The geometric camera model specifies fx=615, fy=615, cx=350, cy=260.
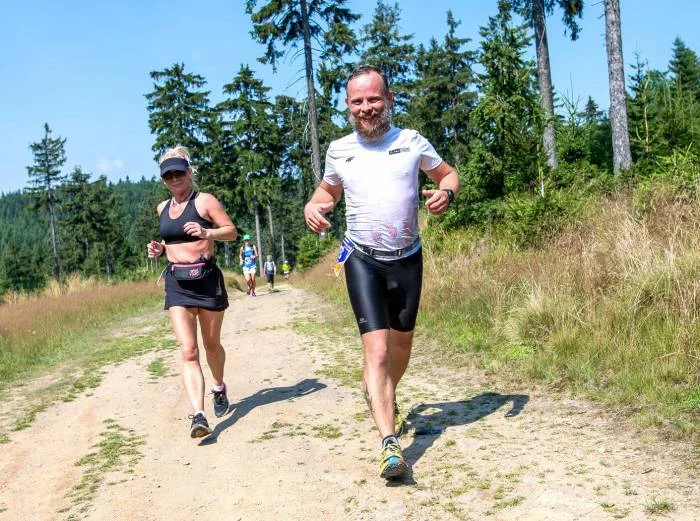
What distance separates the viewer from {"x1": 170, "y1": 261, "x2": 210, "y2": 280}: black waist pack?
4.82 m

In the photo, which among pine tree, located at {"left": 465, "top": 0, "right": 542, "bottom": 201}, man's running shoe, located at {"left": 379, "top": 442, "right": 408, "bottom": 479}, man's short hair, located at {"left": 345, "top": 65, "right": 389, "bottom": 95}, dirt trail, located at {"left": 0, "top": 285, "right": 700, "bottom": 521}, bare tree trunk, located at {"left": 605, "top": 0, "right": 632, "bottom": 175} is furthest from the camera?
bare tree trunk, located at {"left": 605, "top": 0, "right": 632, "bottom": 175}

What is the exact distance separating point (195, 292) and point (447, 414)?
217cm

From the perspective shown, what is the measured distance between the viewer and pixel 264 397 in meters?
5.80

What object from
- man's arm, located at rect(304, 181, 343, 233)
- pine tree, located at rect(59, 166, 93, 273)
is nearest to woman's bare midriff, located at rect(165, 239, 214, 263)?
man's arm, located at rect(304, 181, 343, 233)

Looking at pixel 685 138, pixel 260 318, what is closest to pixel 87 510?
pixel 260 318

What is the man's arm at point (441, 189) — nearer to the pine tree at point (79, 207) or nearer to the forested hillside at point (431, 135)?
the forested hillside at point (431, 135)

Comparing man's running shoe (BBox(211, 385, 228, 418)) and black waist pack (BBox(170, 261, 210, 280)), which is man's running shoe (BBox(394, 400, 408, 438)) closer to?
man's running shoe (BBox(211, 385, 228, 418))

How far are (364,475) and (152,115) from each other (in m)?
43.2

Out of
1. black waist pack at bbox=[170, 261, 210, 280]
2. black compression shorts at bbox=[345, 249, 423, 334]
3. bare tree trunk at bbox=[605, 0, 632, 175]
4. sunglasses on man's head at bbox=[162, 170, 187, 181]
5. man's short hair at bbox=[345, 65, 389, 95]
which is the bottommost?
black compression shorts at bbox=[345, 249, 423, 334]

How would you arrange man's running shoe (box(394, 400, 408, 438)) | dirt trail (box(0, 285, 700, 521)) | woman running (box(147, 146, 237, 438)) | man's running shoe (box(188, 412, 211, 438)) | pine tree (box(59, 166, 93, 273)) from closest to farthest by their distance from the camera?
dirt trail (box(0, 285, 700, 521)) → man's running shoe (box(394, 400, 408, 438)) → man's running shoe (box(188, 412, 211, 438)) → woman running (box(147, 146, 237, 438)) → pine tree (box(59, 166, 93, 273))

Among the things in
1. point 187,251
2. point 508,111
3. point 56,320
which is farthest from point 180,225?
point 56,320

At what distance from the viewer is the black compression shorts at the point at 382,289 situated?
3.66 metres

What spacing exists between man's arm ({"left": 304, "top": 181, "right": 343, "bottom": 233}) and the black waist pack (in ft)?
4.50

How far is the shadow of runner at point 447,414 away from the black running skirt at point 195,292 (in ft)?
5.92
